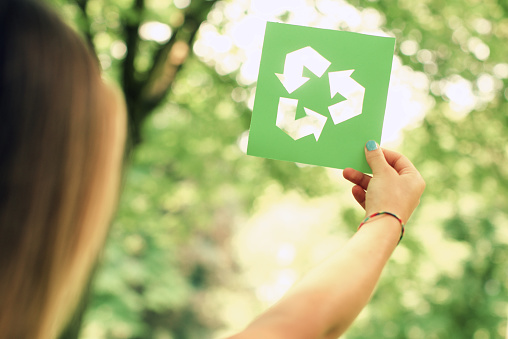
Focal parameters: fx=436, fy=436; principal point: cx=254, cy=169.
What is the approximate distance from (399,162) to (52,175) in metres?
0.85

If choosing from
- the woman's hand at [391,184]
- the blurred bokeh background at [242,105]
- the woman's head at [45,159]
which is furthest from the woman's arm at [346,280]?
the blurred bokeh background at [242,105]

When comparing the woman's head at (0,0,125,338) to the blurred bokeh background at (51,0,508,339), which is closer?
the woman's head at (0,0,125,338)

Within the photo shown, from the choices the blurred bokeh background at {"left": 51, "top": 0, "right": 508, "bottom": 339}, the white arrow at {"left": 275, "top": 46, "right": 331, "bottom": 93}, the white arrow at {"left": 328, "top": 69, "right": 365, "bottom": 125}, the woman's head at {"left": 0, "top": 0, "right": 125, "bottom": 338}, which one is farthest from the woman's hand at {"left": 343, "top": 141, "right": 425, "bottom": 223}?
the blurred bokeh background at {"left": 51, "top": 0, "right": 508, "bottom": 339}

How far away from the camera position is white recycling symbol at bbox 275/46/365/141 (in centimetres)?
125

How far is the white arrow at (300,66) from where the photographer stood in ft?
4.22

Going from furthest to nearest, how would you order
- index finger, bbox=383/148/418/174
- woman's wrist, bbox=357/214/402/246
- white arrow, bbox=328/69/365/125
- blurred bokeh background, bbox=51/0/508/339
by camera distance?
1. blurred bokeh background, bbox=51/0/508/339
2. white arrow, bbox=328/69/365/125
3. index finger, bbox=383/148/418/174
4. woman's wrist, bbox=357/214/402/246

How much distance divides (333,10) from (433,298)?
29.3 feet

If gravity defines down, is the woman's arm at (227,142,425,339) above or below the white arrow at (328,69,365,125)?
below

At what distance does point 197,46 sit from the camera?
16.2ft

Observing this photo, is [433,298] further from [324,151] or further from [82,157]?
[82,157]

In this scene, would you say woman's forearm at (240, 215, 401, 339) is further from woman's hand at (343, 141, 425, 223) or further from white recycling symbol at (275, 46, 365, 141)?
white recycling symbol at (275, 46, 365, 141)

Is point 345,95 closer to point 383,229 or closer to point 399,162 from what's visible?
point 399,162

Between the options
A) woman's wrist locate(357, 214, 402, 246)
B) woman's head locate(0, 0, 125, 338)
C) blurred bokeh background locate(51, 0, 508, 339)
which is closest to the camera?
woman's head locate(0, 0, 125, 338)

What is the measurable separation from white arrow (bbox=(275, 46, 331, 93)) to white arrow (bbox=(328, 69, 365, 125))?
42mm
